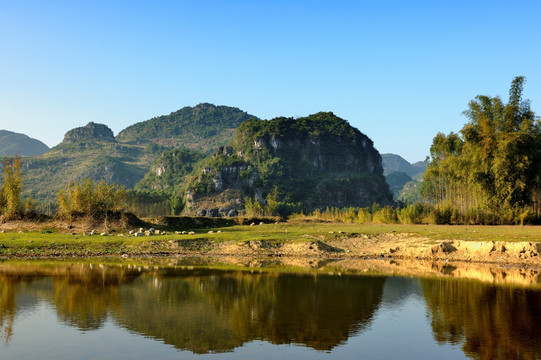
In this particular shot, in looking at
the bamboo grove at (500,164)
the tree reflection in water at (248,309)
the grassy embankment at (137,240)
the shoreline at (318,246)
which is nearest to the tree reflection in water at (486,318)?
the tree reflection in water at (248,309)

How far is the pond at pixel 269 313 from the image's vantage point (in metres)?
15.3

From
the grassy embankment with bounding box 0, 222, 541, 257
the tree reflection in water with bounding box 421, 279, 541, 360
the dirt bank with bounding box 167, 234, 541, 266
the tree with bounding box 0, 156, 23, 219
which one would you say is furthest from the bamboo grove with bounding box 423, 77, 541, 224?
the tree with bounding box 0, 156, 23, 219

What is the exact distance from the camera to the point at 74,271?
32531mm

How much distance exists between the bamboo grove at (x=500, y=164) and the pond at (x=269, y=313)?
2805 cm

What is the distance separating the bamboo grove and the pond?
2805 centimetres

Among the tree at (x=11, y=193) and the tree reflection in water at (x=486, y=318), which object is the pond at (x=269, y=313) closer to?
the tree reflection in water at (x=486, y=318)

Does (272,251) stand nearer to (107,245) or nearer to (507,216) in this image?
(107,245)

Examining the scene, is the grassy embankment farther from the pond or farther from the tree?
the tree

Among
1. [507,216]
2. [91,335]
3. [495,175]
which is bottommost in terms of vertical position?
[91,335]

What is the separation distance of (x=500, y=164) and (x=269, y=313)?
47.3 meters

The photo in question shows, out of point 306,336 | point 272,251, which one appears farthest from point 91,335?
point 272,251

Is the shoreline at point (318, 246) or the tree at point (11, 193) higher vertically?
the tree at point (11, 193)

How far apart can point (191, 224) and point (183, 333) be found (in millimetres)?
51108

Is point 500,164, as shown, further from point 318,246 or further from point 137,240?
point 137,240
